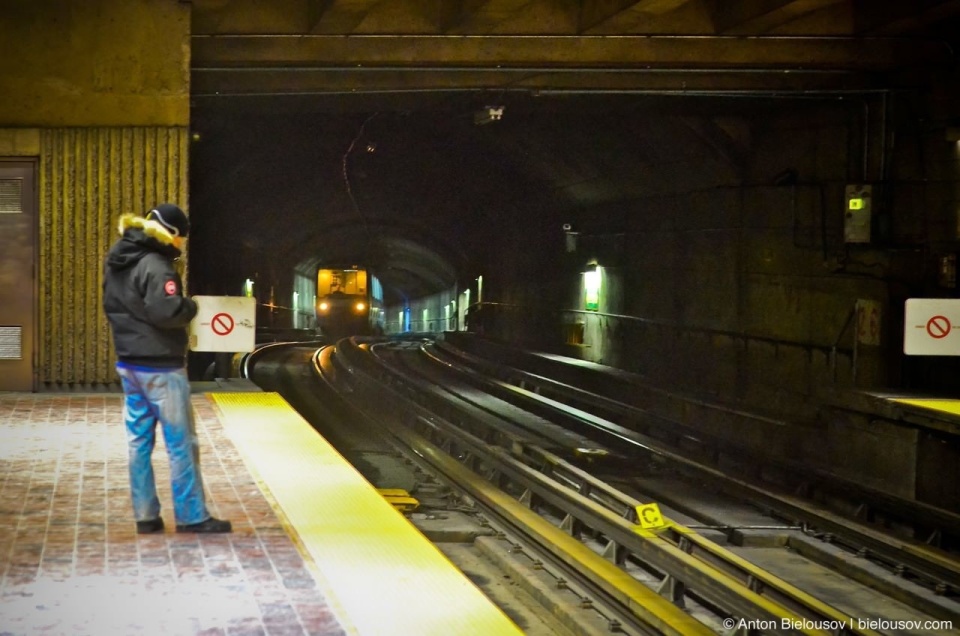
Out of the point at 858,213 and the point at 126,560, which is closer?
the point at 126,560

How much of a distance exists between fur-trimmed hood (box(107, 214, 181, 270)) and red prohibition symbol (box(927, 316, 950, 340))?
7.64 meters

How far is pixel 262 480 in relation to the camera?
7426mm

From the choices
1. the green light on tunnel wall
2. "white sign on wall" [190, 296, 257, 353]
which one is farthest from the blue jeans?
the green light on tunnel wall

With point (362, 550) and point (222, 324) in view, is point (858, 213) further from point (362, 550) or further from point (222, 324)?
Answer: point (362, 550)

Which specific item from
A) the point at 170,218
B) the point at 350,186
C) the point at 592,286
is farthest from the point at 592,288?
the point at 170,218

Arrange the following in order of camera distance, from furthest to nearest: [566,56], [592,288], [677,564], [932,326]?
[592,288]
[566,56]
[932,326]
[677,564]

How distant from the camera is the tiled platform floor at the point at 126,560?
4.50 m

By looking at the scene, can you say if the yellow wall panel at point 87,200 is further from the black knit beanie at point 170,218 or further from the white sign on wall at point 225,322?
the black knit beanie at point 170,218

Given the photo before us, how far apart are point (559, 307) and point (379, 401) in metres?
6.65

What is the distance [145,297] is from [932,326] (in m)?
7.79

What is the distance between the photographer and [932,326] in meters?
10.8

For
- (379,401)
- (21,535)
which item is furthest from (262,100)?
(21,535)

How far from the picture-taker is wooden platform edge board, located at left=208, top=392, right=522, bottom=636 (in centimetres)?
464

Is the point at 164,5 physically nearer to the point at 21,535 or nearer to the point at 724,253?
the point at 21,535
